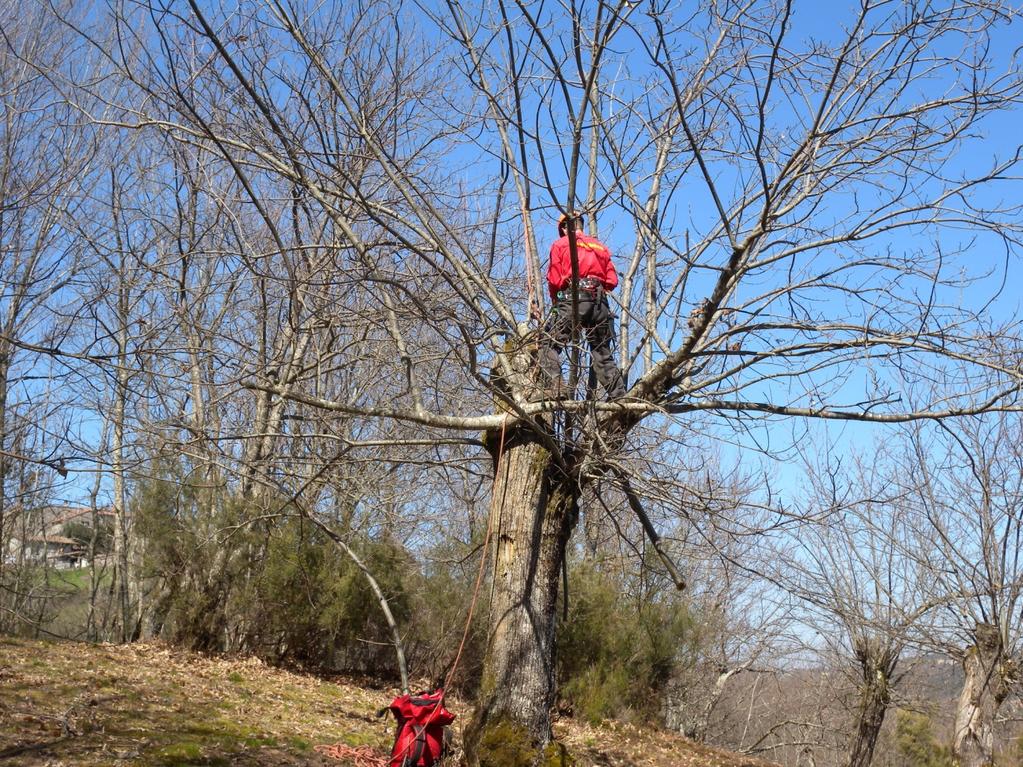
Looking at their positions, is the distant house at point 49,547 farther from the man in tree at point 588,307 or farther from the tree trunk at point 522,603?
the man in tree at point 588,307

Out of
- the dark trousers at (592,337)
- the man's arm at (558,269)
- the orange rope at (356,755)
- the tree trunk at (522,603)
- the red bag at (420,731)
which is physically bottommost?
the orange rope at (356,755)

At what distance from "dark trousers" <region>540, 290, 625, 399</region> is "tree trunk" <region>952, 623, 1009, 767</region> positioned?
9.45 metres

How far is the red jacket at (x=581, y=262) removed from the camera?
5.44m

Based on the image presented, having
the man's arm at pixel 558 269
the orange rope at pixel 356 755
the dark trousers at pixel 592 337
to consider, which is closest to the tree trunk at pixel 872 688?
the orange rope at pixel 356 755

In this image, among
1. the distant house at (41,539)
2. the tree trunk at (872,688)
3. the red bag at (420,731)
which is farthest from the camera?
the distant house at (41,539)

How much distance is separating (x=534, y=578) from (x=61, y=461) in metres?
2.66

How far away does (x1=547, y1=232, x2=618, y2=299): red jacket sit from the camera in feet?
17.9

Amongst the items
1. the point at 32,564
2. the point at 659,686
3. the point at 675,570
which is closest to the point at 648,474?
the point at 675,570

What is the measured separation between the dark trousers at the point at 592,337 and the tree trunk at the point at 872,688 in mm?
10156

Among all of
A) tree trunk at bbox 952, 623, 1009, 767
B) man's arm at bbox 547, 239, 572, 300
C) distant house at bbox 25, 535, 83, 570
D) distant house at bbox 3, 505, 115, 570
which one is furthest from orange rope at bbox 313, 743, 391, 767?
distant house at bbox 25, 535, 83, 570

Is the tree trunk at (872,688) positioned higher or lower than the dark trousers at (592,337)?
lower

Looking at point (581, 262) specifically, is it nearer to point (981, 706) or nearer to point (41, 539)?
point (981, 706)

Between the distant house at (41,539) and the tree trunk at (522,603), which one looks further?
the distant house at (41,539)

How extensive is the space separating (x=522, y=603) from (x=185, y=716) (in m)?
3.33
